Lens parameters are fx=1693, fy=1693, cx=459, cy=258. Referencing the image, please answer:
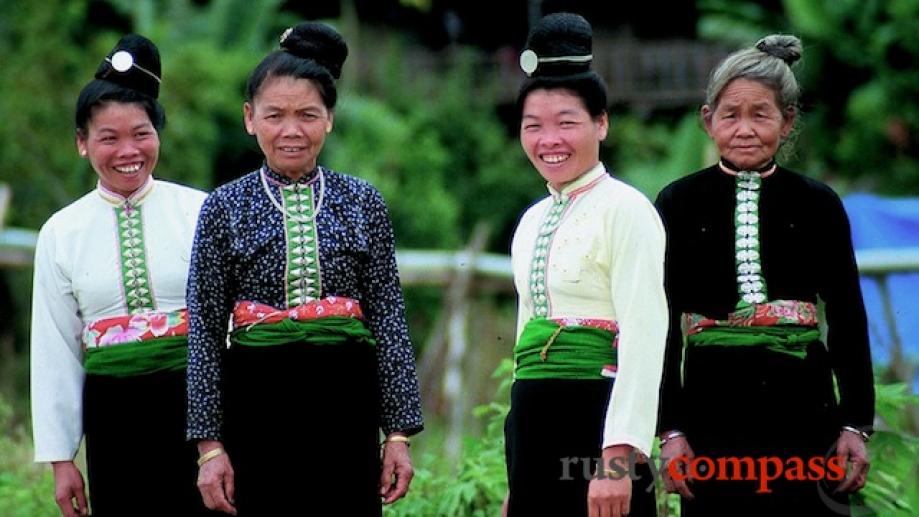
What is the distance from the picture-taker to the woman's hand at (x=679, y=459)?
4.35m

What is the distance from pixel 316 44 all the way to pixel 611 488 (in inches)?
53.9

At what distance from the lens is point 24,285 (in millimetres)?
14375

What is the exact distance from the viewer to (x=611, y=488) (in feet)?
13.2

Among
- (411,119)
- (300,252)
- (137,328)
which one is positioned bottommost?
(137,328)

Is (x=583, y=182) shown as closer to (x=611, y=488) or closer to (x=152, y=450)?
(x=611, y=488)

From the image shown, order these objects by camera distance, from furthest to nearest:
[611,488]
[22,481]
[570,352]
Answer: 1. [22,481]
2. [570,352]
3. [611,488]

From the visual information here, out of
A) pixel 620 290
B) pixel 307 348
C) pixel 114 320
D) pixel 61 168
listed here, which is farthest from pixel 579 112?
pixel 61 168

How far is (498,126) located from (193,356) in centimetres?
1577

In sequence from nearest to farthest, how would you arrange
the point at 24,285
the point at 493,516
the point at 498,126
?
the point at 493,516 → the point at 24,285 → the point at 498,126

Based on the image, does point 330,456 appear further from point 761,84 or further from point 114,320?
point 761,84

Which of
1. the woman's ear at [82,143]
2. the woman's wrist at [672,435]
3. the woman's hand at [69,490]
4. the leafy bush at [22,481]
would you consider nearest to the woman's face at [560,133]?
the woman's wrist at [672,435]

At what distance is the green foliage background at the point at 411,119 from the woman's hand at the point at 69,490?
22.9 ft

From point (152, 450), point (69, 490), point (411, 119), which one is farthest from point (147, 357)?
point (411, 119)

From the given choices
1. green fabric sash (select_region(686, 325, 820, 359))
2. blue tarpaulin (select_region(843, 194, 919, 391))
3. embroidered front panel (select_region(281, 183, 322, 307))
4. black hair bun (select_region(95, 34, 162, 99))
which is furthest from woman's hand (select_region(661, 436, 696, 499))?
blue tarpaulin (select_region(843, 194, 919, 391))
